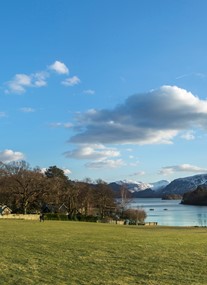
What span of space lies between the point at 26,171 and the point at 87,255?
69634 mm

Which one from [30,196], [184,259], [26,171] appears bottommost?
[184,259]

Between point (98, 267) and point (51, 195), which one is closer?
point (98, 267)

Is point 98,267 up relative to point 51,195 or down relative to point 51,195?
down

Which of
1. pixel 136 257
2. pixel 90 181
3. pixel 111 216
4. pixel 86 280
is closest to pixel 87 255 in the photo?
pixel 136 257

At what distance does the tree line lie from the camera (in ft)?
256

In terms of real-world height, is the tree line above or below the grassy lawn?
above

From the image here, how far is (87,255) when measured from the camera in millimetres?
13516

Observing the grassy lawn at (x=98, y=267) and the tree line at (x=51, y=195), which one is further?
the tree line at (x=51, y=195)

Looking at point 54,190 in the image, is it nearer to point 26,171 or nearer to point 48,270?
point 26,171

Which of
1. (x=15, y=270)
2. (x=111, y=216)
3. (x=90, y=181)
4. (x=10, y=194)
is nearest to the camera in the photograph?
(x=15, y=270)

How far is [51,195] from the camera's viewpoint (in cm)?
8031

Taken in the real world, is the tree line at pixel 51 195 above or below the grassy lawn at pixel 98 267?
above

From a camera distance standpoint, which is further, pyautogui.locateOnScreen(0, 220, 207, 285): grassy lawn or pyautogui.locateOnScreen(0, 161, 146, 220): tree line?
pyautogui.locateOnScreen(0, 161, 146, 220): tree line

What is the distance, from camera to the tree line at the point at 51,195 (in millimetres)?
77938
